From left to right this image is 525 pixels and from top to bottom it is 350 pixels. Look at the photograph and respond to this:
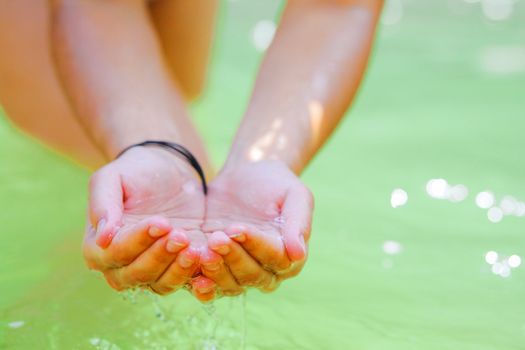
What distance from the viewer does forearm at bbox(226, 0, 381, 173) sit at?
5.33ft

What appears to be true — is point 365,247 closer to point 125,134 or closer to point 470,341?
point 470,341

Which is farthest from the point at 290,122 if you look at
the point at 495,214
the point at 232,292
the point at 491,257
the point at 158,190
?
the point at 495,214

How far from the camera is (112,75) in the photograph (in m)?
1.70

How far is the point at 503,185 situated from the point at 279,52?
0.81 m

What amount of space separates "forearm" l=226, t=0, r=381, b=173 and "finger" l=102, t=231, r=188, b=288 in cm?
39

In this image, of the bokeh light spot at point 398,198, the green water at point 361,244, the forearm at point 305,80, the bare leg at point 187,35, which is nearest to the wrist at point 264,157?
the forearm at point 305,80

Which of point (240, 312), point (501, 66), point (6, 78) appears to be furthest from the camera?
point (501, 66)

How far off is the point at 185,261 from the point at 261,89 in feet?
1.94

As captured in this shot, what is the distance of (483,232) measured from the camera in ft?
6.70

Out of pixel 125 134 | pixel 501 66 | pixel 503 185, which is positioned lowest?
pixel 501 66

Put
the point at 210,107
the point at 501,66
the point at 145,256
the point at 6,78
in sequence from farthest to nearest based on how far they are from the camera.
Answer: the point at 501,66 → the point at 210,107 → the point at 6,78 → the point at 145,256

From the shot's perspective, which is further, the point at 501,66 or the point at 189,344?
the point at 501,66

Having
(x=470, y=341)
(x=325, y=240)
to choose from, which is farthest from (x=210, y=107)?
(x=470, y=341)

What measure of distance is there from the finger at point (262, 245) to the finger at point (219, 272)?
39 mm
